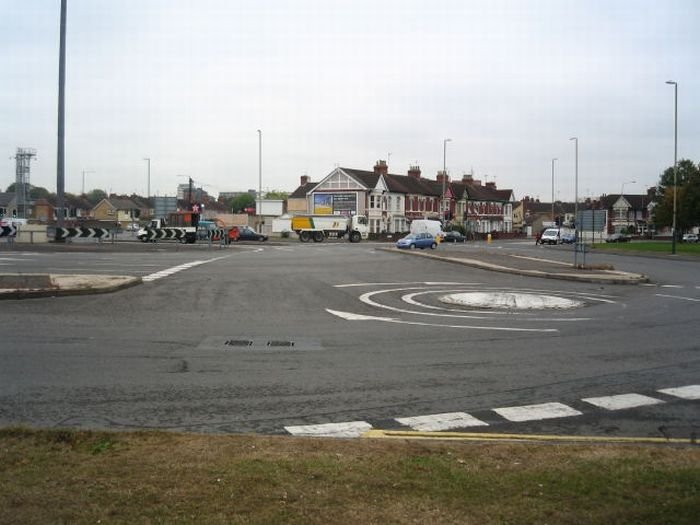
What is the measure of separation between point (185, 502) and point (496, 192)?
129114 millimetres

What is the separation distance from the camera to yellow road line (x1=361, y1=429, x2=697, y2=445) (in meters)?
6.25

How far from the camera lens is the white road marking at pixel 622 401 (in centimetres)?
762

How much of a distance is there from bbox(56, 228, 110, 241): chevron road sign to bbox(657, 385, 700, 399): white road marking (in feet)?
135

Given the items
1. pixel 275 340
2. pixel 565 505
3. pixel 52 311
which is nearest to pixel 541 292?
pixel 275 340

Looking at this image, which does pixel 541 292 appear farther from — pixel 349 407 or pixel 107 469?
pixel 107 469

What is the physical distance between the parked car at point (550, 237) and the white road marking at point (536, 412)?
6980cm

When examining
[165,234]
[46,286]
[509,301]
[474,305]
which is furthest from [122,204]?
[474,305]

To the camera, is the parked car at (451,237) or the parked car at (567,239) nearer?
the parked car at (567,239)

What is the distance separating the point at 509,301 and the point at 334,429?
12108 millimetres

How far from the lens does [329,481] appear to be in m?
4.68

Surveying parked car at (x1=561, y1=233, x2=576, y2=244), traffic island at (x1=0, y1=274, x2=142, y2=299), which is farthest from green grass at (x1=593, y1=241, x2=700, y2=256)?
traffic island at (x1=0, y1=274, x2=142, y2=299)

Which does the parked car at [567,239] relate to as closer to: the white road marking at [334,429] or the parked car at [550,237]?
the parked car at [550,237]

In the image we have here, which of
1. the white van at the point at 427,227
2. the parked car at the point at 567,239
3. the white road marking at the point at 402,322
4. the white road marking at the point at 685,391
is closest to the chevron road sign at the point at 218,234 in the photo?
the white van at the point at 427,227

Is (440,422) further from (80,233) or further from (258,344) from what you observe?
(80,233)
